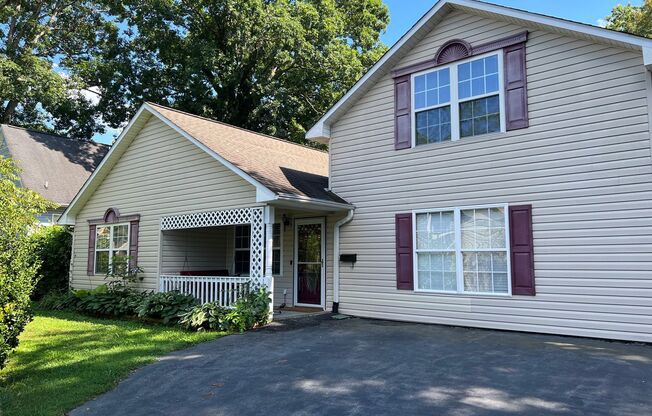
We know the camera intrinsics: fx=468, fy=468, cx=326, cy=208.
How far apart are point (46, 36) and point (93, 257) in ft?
57.3

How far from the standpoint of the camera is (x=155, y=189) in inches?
479

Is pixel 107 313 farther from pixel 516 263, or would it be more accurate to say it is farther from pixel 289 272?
pixel 516 263

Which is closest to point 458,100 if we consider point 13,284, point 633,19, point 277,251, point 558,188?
point 558,188

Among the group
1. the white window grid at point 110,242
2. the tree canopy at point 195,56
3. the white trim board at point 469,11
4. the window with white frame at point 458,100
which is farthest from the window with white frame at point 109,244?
the tree canopy at point 195,56

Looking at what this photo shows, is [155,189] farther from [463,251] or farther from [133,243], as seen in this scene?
[463,251]

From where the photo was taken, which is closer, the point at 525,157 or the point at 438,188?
the point at 525,157

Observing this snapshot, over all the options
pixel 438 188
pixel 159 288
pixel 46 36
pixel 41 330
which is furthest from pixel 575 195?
pixel 46 36

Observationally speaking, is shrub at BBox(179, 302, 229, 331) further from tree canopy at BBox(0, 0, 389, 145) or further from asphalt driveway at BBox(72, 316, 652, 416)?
tree canopy at BBox(0, 0, 389, 145)

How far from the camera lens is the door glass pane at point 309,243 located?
1127cm

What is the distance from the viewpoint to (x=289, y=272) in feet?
38.8

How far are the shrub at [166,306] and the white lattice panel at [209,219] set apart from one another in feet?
5.58

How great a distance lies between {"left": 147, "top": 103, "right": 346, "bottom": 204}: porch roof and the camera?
993cm

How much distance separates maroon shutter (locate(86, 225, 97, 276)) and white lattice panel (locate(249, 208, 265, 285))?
655cm

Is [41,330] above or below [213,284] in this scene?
below
